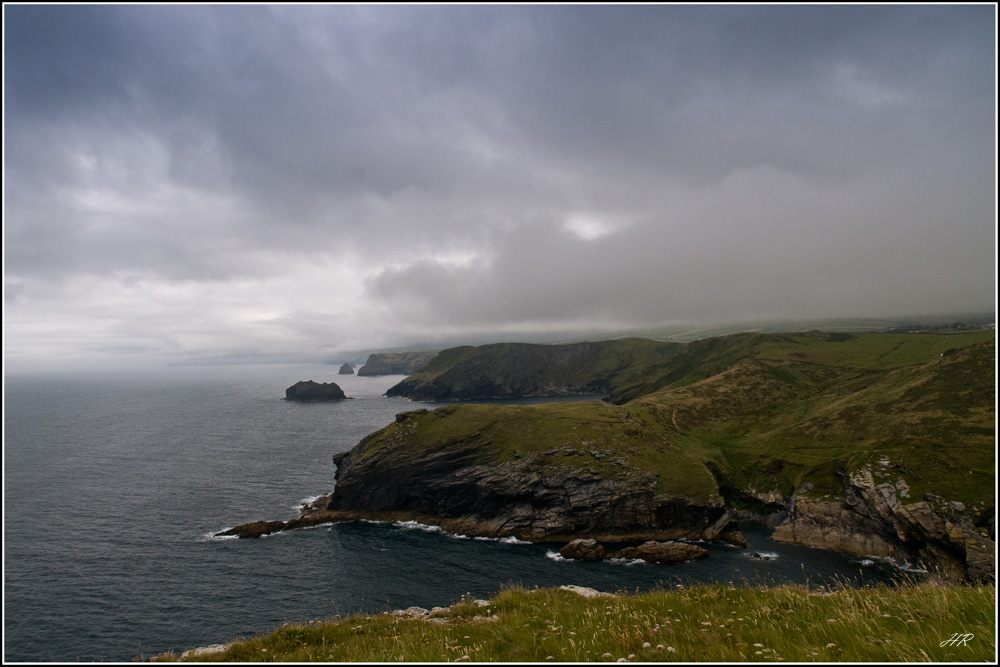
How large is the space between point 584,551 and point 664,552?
38.7ft

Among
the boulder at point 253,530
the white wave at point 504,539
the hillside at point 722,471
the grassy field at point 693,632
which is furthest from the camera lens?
the white wave at point 504,539

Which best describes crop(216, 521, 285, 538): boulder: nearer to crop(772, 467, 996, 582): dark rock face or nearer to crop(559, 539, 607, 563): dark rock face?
crop(559, 539, 607, 563): dark rock face

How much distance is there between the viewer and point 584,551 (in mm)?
66250

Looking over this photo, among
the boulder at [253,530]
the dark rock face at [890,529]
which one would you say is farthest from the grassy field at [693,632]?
the boulder at [253,530]

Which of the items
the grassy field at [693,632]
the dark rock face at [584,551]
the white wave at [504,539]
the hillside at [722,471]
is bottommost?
the white wave at [504,539]

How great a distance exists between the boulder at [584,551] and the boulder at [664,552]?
2.41 meters

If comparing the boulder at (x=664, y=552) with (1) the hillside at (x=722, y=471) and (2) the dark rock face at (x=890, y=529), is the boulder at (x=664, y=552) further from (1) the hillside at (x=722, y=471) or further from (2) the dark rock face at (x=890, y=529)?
(2) the dark rock face at (x=890, y=529)

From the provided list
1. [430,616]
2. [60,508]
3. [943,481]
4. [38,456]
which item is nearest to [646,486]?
[943,481]

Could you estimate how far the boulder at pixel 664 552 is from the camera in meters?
63.4

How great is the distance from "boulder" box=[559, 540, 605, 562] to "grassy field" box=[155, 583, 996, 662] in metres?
54.7

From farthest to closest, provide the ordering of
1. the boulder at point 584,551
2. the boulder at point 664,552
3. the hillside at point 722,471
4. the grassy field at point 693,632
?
the boulder at point 584,551
the hillside at point 722,471
the boulder at point 664,552
the grassy field at point 693,632

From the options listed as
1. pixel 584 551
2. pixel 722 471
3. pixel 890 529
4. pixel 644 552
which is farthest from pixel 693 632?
pixel 722 471

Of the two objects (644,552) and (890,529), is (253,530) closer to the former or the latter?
(644,552)

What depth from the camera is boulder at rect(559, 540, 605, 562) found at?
6538 cm
